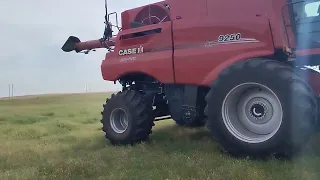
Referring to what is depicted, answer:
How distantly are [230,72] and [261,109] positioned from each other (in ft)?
2.29

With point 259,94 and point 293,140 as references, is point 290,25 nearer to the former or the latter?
point 259,94

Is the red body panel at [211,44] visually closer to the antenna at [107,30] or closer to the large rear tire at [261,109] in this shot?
the large rear tire at [261,109]

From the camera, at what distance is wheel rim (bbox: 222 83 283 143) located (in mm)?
4922

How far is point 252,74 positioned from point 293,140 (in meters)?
1.05

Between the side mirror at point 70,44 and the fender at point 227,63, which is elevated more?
the side mirror at point 70,44

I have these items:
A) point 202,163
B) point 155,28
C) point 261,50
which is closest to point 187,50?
point 155,28

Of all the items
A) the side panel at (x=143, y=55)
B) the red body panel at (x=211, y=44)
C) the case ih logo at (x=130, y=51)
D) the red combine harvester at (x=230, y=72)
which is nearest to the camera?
the red combine harvester at (x=230, y=72)

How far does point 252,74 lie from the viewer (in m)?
4.92

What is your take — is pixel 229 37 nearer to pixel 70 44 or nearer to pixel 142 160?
pixel 142 160

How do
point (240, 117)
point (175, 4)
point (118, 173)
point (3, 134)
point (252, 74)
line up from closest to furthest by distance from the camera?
point (118, 173) < point (252, 74) < point (240, 117) < point (175, 4) < point (3, 134)

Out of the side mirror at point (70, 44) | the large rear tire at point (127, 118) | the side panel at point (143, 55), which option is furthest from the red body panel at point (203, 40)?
the side mirror at point (70, 44)

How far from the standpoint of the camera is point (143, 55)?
698 cm

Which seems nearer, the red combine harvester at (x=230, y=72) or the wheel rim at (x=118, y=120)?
the red combine harvester at (x=230, y=72)

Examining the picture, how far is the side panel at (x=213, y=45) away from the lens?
209 inches
